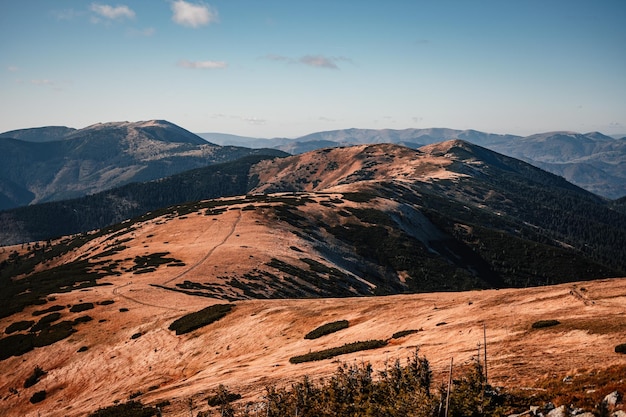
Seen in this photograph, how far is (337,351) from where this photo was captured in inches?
1257

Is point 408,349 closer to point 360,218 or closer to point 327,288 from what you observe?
point 327,288

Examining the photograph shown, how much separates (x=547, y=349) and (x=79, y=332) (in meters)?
48.8

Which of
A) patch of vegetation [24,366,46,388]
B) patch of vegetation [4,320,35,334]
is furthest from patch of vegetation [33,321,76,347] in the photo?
patch of vegetation [24,366,46,388]

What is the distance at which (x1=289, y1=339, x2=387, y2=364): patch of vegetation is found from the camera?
31.5 m

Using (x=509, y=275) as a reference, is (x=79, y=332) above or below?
above

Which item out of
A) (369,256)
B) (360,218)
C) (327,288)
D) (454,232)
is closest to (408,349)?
(327,288)

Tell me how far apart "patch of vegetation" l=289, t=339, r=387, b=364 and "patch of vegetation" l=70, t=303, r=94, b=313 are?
37018mm

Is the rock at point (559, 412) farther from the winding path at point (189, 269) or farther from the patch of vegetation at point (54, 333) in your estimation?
the patch of vegetation at point (54, 333)

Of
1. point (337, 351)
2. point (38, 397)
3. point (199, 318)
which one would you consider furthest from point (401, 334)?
point (38, 397)

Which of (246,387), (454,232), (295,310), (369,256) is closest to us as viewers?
(246,387)

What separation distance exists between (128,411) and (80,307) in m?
34.0

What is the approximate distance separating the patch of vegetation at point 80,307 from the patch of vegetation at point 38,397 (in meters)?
18.2

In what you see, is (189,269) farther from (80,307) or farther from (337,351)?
(337,351)

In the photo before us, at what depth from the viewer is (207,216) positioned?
12275 cm
